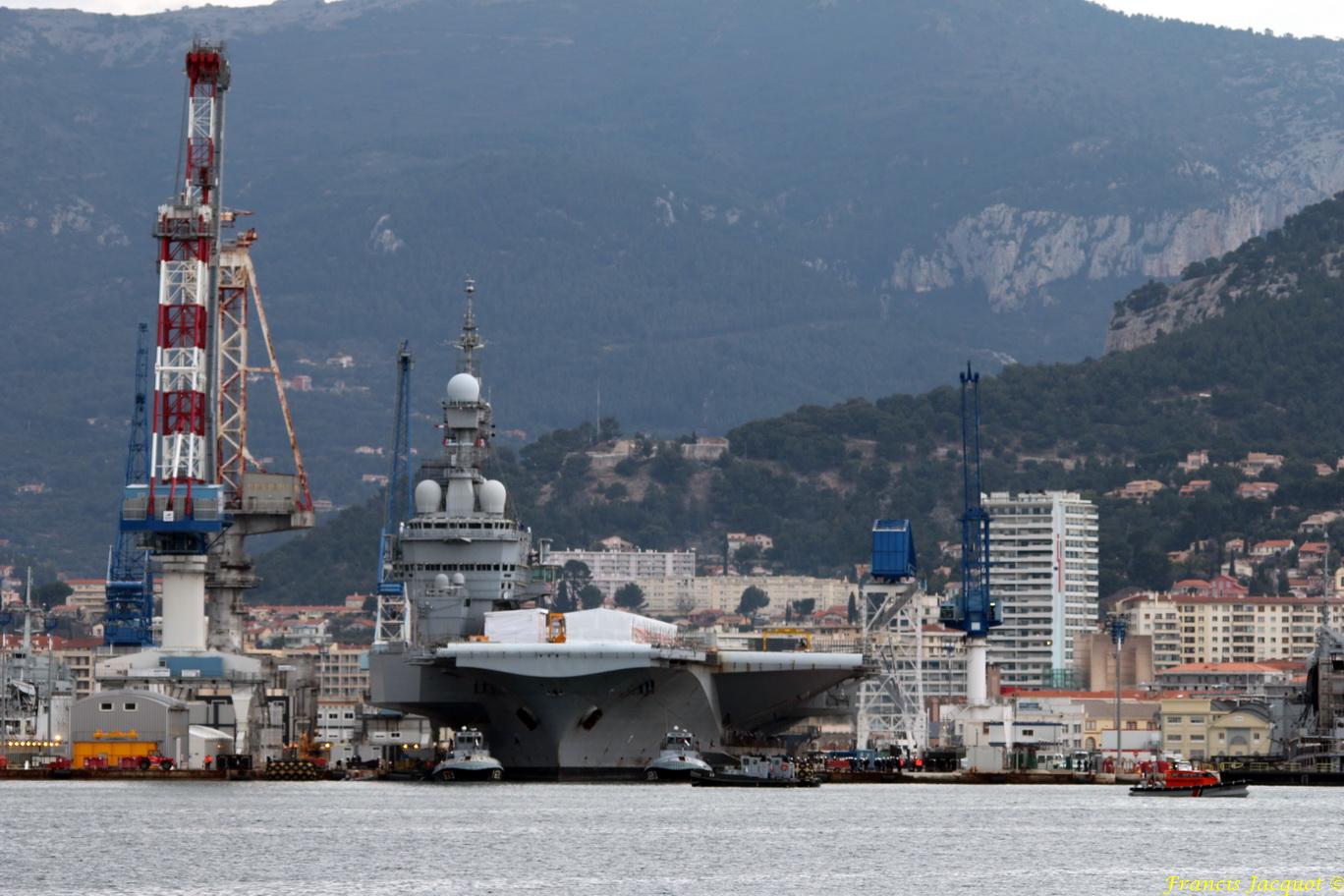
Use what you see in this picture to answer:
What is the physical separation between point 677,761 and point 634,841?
118 feet

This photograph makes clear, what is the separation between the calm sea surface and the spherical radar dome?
25.3 metres

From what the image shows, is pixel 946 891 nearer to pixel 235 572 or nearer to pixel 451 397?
pixel 451 397

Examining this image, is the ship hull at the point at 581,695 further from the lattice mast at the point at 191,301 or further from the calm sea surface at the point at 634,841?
the lattice mast at the point at 191,301

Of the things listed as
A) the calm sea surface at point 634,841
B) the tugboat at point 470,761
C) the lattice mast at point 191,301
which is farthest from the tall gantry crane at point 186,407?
the tugboat at point 470,761

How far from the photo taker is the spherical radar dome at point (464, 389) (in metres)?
150

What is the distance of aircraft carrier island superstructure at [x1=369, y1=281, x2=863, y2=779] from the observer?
126 m

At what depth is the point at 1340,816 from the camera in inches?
4528

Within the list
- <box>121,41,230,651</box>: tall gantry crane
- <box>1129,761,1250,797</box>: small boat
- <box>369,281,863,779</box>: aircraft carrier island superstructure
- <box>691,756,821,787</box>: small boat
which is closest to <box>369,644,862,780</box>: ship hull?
<box>369,281,863,779</box>: aircraft carrier island superstructure

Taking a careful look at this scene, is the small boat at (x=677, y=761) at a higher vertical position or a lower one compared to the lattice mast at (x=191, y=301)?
lower

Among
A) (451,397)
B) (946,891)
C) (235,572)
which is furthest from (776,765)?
(946,891)

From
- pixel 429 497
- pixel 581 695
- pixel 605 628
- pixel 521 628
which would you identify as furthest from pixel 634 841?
pixel 429 497

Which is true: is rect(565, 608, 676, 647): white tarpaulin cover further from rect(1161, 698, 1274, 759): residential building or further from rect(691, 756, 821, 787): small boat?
rect(1161, 698, 1274, 759): residential building

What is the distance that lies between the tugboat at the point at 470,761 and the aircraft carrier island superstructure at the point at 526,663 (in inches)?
37.4

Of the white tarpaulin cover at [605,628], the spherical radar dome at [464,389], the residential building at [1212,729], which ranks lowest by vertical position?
the residential building at [1212,729]
